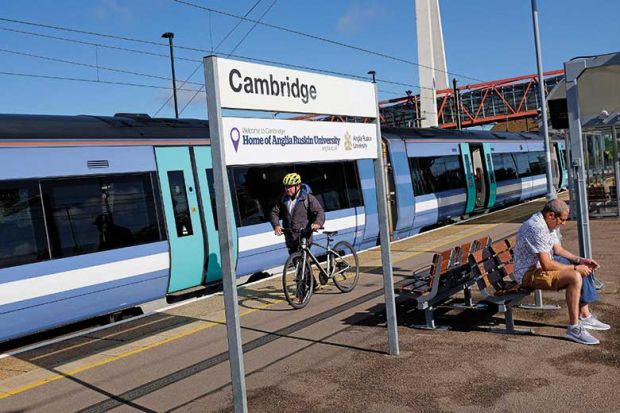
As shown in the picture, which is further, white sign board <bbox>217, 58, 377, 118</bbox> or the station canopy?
the station canopy

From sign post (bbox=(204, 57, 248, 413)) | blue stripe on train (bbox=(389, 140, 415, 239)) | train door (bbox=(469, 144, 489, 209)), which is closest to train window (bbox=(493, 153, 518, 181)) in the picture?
train door (bbox=(469, 144, 489, 209))

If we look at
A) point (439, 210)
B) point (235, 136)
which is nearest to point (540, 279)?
point (235, 136)

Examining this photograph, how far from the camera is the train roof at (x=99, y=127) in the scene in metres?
7.29

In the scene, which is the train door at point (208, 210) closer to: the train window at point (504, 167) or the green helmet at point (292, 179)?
the green helmet at point (292, 179)

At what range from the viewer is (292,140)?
4.80 meters

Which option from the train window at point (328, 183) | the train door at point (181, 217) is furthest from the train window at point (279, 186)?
the train door at point (181, 217)

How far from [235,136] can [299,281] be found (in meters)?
4.23

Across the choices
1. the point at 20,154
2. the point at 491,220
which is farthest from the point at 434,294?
the point at 491,220

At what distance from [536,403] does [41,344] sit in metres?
5.34

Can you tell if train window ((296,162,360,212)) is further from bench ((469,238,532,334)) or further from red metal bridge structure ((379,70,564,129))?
red metal bridge structure ((379,70,564,129))

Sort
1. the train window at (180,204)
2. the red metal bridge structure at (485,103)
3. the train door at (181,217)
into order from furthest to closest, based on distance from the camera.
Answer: the red metal bridge structure at (485,103), the train window at (180,204), the train door at (181,217)

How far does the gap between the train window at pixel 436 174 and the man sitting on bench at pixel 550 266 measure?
9.81 m

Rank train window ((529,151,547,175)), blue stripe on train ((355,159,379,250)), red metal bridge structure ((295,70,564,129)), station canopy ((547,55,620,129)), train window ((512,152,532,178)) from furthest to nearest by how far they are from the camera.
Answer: red metal bridge structure ((295,70,564,129))
train window ((529,151,547,175))
train window ((512,152,532,178))
blue stripe on train ((355,159,379,250))
station canopy ((547,55,620,129))

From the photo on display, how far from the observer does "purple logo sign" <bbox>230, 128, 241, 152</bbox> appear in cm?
419
